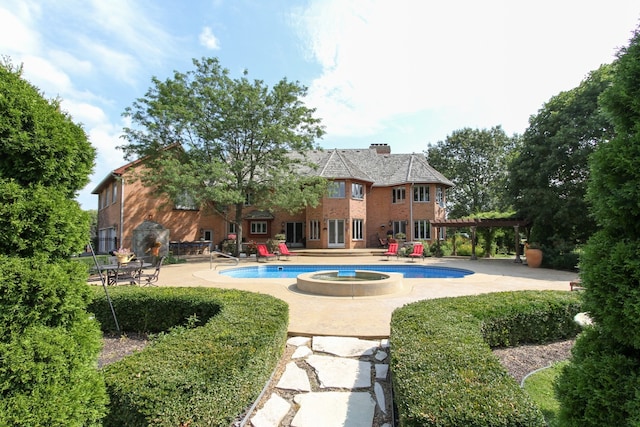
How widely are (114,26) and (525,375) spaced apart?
1077 centimetres

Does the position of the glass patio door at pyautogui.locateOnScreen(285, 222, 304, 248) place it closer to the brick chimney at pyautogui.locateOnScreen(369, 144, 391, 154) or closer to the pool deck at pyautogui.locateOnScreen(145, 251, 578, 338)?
the brick chimney at pyautogui.locateOnScreen(369, 144, 391, 154)

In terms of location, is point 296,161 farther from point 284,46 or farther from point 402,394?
point 402,394

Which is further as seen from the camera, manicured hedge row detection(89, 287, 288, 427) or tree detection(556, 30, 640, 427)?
manicured hedge row detection(89, 287, 288, 427)

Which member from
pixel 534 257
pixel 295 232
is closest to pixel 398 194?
pixel 295 232

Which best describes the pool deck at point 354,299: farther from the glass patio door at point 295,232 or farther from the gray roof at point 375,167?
the glass patio door at point 295,232

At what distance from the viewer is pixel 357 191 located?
86.5 ft

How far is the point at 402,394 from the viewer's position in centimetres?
261

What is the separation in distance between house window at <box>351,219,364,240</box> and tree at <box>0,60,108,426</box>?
77.3 ft

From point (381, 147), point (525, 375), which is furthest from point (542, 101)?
point (525, 375)

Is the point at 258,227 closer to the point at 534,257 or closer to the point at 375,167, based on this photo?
the point at 375,167

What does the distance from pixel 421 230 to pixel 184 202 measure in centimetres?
1852

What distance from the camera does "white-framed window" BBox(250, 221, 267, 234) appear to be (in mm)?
28156

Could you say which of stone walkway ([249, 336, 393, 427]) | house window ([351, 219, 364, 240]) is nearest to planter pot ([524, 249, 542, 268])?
house window ([351, 219, 364, 240])

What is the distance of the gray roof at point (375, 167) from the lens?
2595 centimetres
